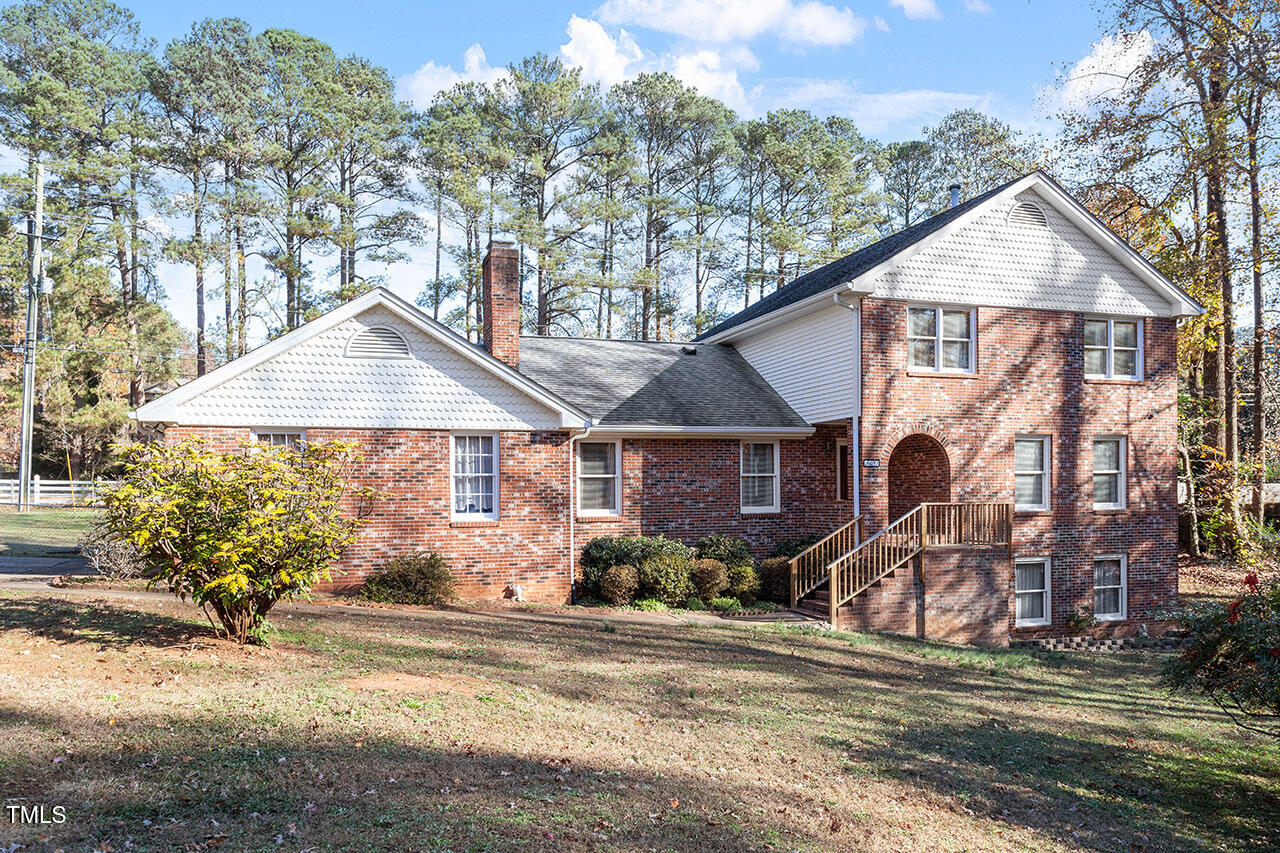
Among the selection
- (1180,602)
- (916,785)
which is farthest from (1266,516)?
(916,785)

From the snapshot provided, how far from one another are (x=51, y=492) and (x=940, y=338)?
3441 cm

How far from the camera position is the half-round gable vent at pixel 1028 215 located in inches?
720

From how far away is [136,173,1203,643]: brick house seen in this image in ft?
49.1

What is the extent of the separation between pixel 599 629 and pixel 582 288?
79.1 feet

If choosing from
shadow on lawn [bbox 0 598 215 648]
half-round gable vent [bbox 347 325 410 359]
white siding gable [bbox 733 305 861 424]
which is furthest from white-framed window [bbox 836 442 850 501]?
shadow on lawn [bbox 0 598 215 648]

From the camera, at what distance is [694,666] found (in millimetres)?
10945

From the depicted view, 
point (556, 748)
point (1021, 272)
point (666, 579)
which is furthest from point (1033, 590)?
point (556, 748)

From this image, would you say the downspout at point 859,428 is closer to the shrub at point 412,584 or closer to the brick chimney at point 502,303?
the brick chimney at point 502,303

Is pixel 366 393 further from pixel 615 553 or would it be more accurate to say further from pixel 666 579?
pixel 666 579

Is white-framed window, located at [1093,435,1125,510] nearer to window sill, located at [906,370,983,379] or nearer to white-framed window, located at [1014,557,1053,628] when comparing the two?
white-framed window, located at [1014,557,1053,628]

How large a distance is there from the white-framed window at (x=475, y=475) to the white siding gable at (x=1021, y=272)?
28.1 ft

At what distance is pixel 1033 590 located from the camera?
59.2 feet

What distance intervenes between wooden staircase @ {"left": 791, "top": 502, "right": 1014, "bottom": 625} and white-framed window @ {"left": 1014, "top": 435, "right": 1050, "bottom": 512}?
6.12 ft

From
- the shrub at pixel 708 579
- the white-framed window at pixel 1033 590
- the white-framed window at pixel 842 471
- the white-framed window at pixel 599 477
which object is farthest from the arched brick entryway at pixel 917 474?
the white-framed window at pixel 599 477
